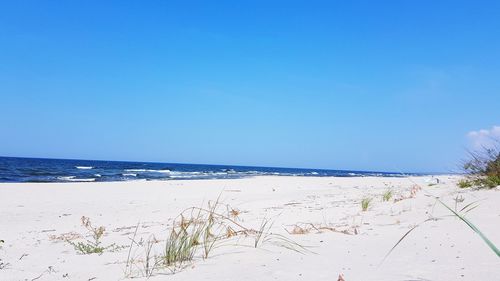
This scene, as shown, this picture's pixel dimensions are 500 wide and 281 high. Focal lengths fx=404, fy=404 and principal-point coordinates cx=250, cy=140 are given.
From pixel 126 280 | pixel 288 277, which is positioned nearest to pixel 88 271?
pixel 126 280

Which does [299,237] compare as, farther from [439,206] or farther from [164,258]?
[439,206]

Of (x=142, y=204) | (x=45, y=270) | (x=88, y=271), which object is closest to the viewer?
(x=88, y=271)

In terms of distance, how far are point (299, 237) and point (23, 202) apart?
351 inches

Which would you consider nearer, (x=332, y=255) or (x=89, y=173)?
(x=332, y=255)

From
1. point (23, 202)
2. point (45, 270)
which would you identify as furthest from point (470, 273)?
point (23, 202)

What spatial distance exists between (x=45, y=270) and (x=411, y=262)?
9.27 feet

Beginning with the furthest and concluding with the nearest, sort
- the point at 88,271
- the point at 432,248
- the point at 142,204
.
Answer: the point at 142,204
the point at 88,271
the point at 432,248

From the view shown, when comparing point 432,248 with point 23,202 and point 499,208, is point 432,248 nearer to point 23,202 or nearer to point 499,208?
point 499,208

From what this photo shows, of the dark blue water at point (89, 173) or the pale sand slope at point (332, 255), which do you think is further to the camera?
the dark blue water at point (89, 173)

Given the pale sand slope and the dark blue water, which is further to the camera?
the dark blue water

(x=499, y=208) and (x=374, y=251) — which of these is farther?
(x=499, y=208)

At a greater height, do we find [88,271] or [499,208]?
[499,208]

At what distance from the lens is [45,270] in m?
3.33

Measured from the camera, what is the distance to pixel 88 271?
3.11 meters
